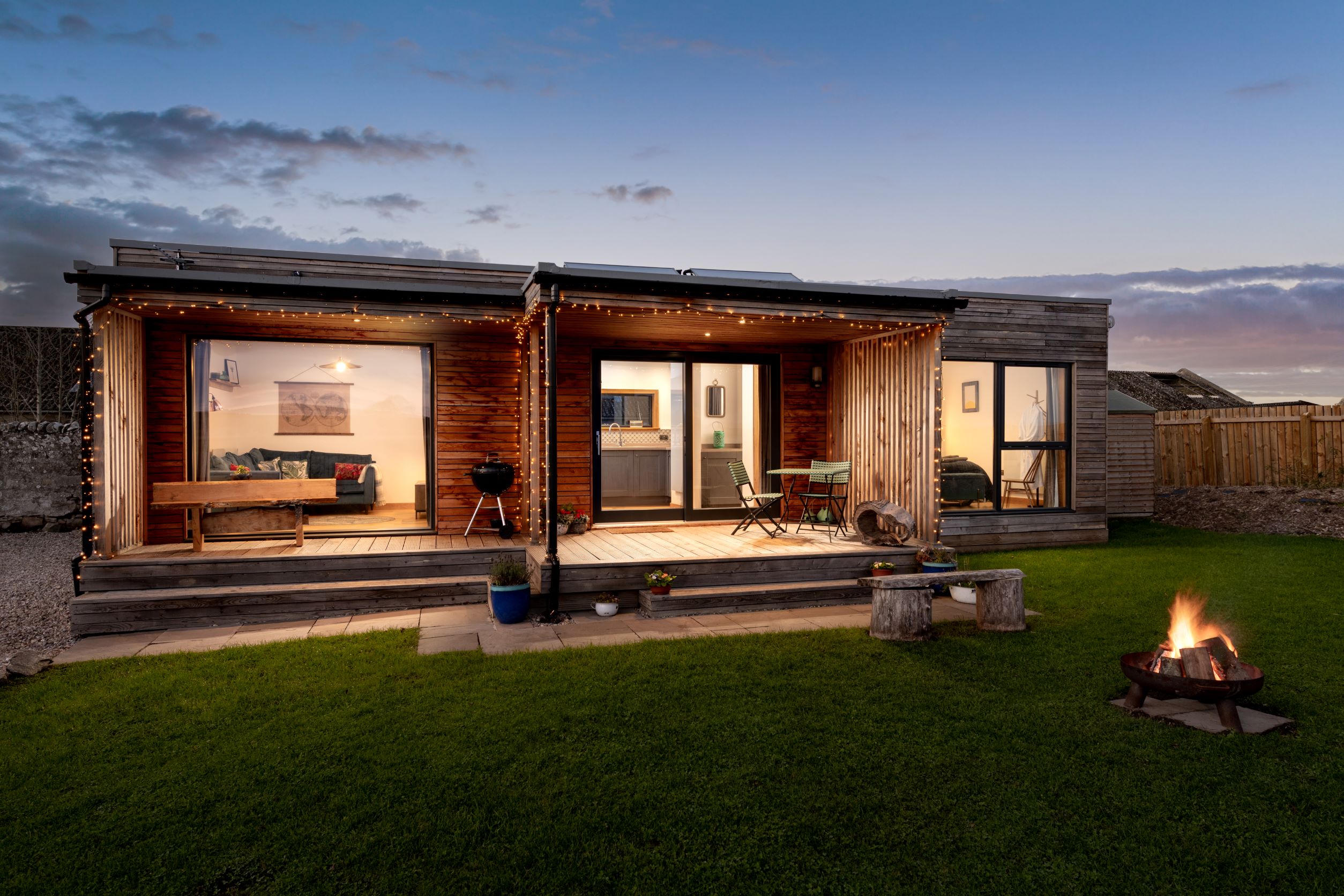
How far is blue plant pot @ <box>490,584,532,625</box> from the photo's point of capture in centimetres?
546

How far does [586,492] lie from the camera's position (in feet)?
27.6

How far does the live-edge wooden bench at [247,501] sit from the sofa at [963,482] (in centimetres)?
724

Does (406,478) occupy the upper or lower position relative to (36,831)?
upper

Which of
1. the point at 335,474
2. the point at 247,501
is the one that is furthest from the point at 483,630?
the point at 335,474

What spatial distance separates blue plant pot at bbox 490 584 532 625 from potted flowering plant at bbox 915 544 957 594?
12.0 ft

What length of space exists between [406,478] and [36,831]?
5.56 m

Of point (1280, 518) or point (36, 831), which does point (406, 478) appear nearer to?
point (36, 831)

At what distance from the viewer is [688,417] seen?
879 centimetres

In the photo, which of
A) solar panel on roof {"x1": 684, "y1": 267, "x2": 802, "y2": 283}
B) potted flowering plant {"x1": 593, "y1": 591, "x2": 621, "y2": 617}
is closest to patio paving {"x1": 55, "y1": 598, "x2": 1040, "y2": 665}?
potted flowering plant {"x1": 593, "y1": 591, "x2": 621, "y2": 617}

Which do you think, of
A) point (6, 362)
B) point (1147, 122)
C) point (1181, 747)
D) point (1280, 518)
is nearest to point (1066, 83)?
point (1147, 122)

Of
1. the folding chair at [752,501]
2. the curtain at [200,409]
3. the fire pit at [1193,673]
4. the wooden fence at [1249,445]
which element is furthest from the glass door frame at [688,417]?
the wooden fence at [1249,445]

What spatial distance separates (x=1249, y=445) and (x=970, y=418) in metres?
7.18

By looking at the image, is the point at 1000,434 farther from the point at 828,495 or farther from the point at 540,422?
the point at 540,422

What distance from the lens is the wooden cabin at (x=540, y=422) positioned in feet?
19.2
